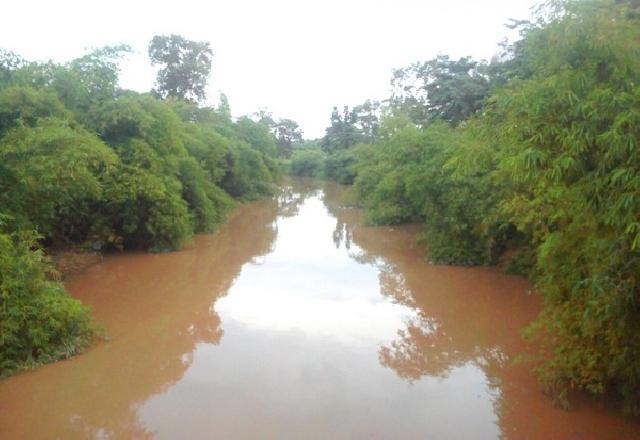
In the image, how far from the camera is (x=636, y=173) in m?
4.52

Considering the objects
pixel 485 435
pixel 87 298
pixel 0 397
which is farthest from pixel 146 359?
pixel 485 435

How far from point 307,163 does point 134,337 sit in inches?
2187

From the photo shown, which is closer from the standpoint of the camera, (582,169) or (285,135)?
(582,169)

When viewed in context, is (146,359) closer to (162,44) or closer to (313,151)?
(162,44)

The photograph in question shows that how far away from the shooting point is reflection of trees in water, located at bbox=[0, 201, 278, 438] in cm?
Answer: 672

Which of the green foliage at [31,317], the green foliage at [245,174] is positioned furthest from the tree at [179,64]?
the green foliage at [31,317]

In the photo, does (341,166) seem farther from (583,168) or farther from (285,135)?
(583,168)

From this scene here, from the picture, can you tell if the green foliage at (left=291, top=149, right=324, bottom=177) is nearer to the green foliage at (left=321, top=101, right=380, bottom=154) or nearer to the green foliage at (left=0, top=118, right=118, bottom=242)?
the green foliage at (left=321, top=101, right=380, bottom=154)

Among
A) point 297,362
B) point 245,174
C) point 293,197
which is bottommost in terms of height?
point 293,197

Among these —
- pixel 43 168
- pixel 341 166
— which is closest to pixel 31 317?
pixel 43 168

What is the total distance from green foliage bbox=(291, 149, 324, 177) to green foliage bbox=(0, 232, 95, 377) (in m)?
53.9

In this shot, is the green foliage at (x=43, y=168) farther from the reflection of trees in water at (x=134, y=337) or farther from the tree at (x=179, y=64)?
the tree at (x=179, y=64)

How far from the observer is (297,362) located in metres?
8.38

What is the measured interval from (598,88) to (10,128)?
12263 millimetres
